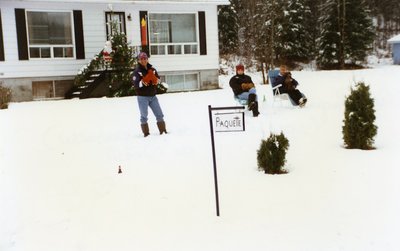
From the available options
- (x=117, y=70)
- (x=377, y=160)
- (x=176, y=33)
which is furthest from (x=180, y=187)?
(x=176, y=33)

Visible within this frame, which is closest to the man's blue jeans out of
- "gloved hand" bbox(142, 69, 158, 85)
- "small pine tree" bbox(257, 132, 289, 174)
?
"gloved hand" bbox(142, 69, 158, 85)

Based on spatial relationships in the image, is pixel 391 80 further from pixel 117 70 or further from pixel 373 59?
pixel 373 59

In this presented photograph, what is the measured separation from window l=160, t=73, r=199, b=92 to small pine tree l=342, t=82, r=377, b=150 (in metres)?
14.3

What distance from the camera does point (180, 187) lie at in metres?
6.06

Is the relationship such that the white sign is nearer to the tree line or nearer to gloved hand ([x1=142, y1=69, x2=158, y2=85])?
gloved hand ([x1=142, y1=69, x2=158, y2=85])

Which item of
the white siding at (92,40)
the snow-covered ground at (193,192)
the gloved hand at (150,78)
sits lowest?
the snow-covered ground at (193,192)

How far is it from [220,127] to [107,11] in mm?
16230

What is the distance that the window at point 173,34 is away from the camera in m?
21.2

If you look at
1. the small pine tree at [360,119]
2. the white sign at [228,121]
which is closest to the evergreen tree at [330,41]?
the small pine tree at [360,119]

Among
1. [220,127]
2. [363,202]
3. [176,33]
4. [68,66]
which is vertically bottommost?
[363,202]

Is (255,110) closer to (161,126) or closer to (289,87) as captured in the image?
(289,87)

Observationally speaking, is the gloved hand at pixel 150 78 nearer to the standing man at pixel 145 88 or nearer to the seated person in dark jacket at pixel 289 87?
the standing man at pixel 145 88

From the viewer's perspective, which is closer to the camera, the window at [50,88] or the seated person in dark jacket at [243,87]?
the seated person in dark jacket at [243,87]

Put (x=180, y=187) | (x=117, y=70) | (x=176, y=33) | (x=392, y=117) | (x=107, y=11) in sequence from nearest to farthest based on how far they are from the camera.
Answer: (x=180, y=187)
(x=392, y=117)
(x=117, y=70)
(x=107, y=11)
(x=176, y=33)
